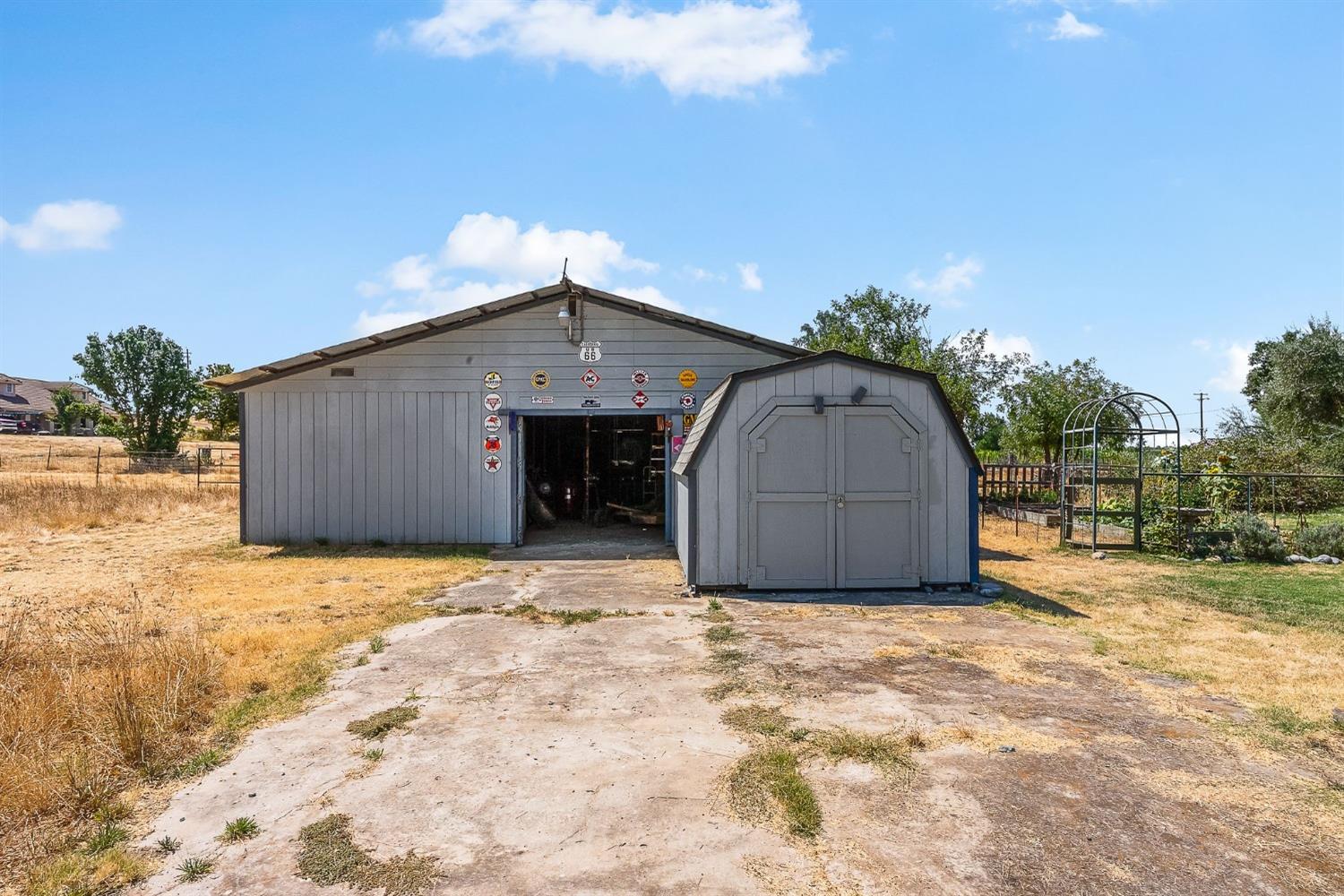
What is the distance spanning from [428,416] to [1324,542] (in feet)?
47.4

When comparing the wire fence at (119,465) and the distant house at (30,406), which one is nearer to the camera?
the wire fence at (119,465)

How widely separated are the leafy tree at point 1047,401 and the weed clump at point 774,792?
2785cm

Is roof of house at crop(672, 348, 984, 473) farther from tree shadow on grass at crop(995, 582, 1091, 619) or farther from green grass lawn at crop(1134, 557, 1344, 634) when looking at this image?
green grass lawn at crop(1134, 557, 1344, 634)

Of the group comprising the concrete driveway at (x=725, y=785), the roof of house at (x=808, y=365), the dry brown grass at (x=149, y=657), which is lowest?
the concrete driveway at (x=725, y=785)

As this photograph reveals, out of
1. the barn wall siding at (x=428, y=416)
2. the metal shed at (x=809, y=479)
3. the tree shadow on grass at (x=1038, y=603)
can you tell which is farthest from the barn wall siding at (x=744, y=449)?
the barn wall siding at (x=428, y=416)

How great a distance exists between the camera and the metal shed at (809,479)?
340 inches

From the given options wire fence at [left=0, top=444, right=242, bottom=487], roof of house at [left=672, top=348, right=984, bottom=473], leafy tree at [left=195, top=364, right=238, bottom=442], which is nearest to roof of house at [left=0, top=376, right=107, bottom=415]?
leafy tree at [left=195, top=364, right=238, bottom=442]

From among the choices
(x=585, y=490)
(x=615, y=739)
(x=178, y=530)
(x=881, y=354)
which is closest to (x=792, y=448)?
(x=615, y=739)

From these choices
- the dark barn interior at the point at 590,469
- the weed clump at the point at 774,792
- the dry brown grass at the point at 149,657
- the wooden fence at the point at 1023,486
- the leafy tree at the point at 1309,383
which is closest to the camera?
the weed clump at the point at 774,792

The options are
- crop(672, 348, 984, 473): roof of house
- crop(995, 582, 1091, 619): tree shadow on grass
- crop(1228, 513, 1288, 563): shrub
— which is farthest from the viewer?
crop(1228, 513, 1288, 563): shrub

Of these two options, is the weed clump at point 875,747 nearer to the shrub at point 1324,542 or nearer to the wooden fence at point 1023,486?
the shrub at point 1324,542

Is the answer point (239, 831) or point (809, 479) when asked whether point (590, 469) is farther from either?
point (239, 831)

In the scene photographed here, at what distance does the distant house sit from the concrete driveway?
72.1m

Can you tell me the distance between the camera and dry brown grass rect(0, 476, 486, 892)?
348 cm
